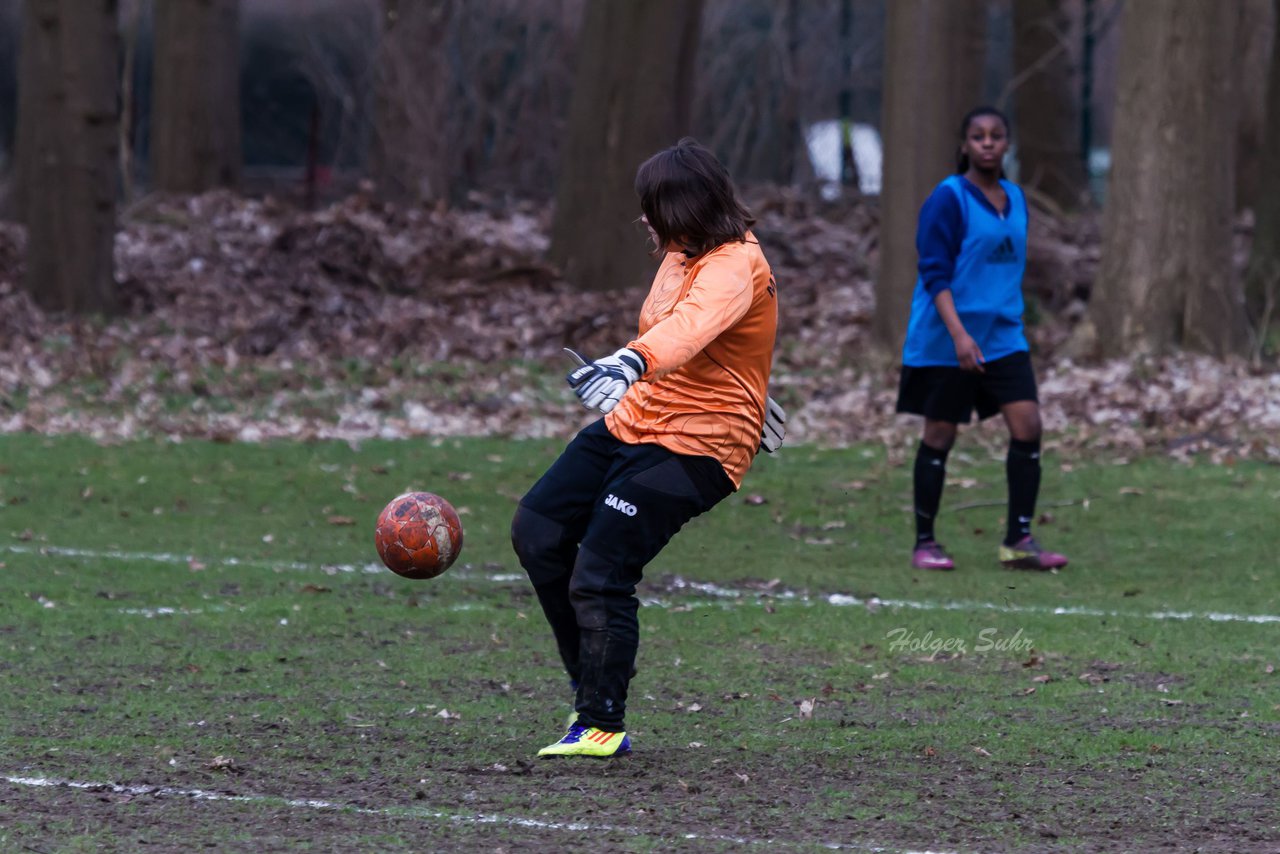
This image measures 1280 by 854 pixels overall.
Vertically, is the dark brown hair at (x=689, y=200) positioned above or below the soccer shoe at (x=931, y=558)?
above

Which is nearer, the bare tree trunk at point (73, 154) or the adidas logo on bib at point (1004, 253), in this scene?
the adidas logo on bib at point (1004, 253)

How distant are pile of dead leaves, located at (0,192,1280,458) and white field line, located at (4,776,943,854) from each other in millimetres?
8388

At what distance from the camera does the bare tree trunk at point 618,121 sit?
19156mm

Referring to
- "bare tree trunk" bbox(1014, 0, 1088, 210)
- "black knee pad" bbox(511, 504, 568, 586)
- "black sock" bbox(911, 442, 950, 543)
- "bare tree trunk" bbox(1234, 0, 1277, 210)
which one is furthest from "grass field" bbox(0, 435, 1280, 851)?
"bare tree trunk" bbox(1014, 0, 1088, 210)

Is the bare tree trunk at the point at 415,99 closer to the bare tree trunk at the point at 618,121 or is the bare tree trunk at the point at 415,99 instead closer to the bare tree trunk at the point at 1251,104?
the bare tree trunk at the point at 618,121

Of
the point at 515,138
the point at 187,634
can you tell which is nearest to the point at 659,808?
the point at 187,634

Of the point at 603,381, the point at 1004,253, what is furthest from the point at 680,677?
the point at 1004,253

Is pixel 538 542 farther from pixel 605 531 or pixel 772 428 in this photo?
pixel 772 428

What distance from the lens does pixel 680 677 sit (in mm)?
7098

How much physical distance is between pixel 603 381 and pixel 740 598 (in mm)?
3908

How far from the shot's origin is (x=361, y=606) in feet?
28.0

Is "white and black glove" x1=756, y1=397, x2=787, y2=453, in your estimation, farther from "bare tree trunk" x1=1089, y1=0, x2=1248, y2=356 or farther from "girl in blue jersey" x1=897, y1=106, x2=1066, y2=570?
"bare tree trunk" x1=1089, y1=0, x2=1248, y2=356

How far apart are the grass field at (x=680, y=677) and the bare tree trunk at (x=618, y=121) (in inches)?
304

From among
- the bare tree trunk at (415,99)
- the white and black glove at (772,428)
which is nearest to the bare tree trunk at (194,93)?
the bare tree trunk at (415,99)
